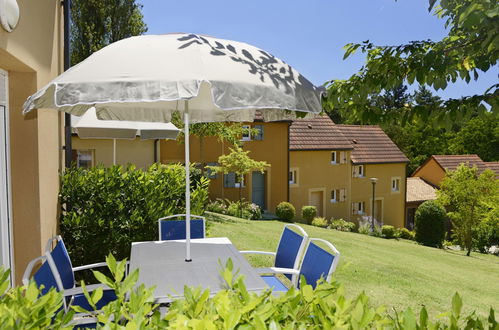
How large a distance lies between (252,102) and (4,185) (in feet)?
10.4

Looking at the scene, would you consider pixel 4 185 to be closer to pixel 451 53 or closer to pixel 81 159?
pixel 451 53

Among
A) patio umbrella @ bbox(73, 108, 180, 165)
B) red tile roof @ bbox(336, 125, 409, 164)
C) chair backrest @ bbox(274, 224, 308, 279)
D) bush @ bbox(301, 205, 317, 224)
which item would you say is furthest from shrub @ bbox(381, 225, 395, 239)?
chair backrest @ bbox(274, 224, 308, 279)

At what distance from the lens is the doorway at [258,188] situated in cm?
2802

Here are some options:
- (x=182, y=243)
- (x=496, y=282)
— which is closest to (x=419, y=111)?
(x=182, y=243)

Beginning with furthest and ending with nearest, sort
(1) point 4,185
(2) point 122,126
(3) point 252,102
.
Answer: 1. (2) point 122,126
2. (1) point 4,185
3. (3) point 252,102

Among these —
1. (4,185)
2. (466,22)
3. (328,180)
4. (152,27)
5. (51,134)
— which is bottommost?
(328,180)

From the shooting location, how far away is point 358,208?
32.2 metres

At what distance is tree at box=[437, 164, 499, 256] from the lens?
26.1 meters

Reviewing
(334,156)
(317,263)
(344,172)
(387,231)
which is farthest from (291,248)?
(344,172)

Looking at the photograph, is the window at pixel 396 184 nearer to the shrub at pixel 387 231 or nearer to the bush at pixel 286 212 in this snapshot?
the shrub at pixel 387 231

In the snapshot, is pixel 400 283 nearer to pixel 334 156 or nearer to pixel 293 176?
pixel 293 176

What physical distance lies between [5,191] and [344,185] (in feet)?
92.8

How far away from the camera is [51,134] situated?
6.20 m

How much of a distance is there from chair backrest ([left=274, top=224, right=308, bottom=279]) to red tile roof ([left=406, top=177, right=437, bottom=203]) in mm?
32787
